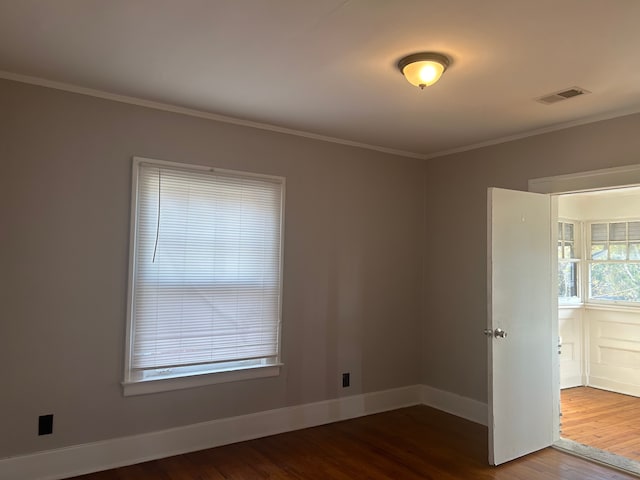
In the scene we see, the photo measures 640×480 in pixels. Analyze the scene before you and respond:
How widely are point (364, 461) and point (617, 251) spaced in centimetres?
411

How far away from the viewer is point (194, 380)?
352 centimetres

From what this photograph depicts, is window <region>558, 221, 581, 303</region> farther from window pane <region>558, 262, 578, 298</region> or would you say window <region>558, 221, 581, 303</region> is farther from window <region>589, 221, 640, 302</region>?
window <region>589, 221, 640, 302</region>

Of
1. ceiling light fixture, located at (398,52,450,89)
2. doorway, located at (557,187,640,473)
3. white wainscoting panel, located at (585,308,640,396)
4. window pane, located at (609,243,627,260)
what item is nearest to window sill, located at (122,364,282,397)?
ceiling light fixture, located at (398,52,450,89)

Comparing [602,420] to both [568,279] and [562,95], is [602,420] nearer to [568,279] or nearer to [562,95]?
[568,279]

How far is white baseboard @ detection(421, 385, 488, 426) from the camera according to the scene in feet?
13.9

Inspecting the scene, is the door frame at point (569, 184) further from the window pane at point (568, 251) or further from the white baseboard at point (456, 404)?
the window pane at point (568, 251)

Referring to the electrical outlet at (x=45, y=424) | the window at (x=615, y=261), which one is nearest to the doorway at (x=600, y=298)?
the window at (x=615, y=261)

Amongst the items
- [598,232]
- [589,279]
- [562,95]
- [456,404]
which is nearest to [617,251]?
[598,232]

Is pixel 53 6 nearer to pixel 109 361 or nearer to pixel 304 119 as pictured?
pixel 304 119

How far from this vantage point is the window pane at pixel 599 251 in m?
5.68

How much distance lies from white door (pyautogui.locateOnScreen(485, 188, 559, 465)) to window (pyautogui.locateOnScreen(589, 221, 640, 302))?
232 cm

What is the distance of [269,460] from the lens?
3354 millimetres

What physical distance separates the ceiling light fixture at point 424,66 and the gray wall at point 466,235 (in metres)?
1.70

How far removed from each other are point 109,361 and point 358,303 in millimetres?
2163
